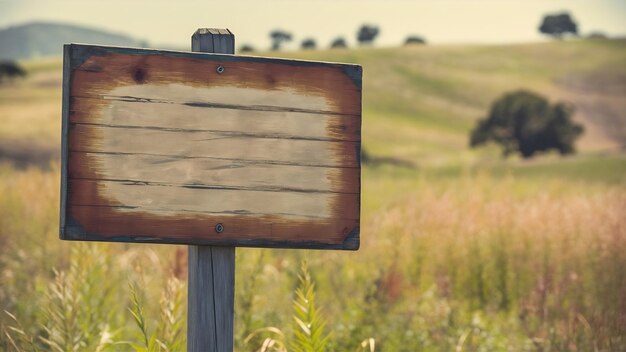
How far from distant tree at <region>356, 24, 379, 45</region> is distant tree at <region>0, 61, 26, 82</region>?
57.8 m

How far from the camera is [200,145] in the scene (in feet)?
9.62

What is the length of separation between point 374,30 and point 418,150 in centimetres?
6261

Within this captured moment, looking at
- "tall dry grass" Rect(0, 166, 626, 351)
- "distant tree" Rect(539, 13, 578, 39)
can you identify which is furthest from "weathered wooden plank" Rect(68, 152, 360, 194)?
"distant tree" Rect(539, 13, 578, 39)

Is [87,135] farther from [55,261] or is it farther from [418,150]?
[418,150]

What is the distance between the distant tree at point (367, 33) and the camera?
111 m

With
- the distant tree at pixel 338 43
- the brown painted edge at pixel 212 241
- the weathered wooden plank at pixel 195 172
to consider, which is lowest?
the brown painted edge at pixel 212 241

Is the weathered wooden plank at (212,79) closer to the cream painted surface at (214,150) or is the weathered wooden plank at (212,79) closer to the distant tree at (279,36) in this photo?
the cream painted surface at (214,150)

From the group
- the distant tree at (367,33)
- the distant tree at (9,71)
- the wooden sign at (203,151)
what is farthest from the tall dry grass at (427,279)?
the distant tree at (367,33)

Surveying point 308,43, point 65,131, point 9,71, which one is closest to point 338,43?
point 308,43

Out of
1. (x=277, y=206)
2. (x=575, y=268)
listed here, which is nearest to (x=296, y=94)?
(x=277, y=206)

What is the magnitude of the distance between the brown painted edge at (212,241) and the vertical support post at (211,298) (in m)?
0.10

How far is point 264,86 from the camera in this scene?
300 cm

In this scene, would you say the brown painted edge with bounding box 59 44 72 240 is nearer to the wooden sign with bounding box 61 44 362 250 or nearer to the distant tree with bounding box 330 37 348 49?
the wooden sign with bounding box 61 44 362 250

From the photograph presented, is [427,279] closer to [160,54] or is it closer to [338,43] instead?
[160,54]
